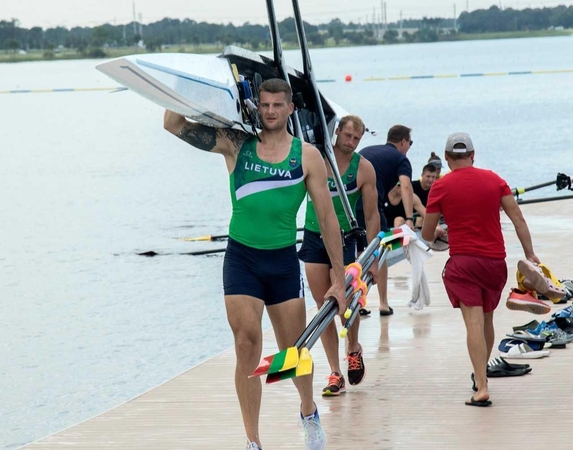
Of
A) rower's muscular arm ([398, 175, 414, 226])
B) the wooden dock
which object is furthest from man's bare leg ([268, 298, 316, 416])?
rower's muscular arm ([398, 175, 414, 226])

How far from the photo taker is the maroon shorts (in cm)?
725

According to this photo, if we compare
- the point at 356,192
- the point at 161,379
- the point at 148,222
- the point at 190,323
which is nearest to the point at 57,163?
the point at 148,222

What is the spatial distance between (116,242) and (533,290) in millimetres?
17587

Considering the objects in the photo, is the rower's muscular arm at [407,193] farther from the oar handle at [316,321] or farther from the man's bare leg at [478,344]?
the oar handle at [316,321]

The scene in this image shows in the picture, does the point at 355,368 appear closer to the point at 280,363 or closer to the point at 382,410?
the point at 382,410

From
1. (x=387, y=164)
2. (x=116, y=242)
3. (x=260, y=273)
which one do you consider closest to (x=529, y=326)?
(x=387, y=164)

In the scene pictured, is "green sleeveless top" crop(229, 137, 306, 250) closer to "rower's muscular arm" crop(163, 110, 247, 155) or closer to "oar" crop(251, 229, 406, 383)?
"rower's muscular arm" crop(163, 110, 247, 155)

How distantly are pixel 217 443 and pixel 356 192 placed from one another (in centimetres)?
223

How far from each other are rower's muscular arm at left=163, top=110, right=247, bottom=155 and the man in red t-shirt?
1.53 metres

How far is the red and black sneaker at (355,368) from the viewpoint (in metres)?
7.99

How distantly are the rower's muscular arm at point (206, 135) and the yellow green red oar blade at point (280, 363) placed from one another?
3.79 ft

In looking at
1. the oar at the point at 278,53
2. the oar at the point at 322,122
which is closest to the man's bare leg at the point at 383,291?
the oar at the point at 322,122

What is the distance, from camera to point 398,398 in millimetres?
7715

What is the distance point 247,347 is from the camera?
6.20m
